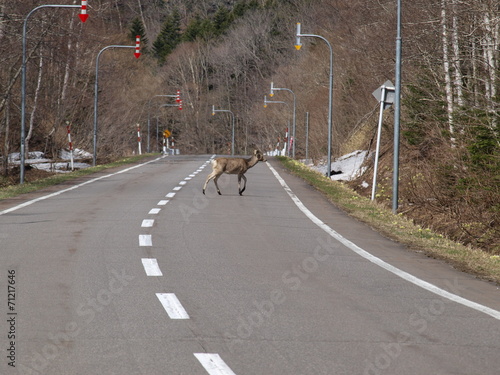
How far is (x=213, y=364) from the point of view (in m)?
5.91

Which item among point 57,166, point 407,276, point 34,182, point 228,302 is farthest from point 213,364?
point 57,166

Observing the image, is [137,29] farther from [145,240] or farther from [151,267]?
[151,267]

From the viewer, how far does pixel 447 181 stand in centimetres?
2088

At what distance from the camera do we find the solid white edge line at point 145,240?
12.4 meters

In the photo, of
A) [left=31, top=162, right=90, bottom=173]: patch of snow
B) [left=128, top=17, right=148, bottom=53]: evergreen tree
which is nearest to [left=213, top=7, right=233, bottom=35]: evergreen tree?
[left=128, top=17, right=148, bottom=53]: evergreen tree

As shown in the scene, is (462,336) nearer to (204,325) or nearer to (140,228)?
(204,325)

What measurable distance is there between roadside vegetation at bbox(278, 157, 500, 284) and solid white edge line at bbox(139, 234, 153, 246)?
393cm

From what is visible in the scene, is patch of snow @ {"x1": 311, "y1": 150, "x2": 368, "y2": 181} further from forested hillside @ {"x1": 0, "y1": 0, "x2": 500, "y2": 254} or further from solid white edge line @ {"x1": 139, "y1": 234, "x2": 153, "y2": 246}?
solid white edge line @ {"x1": 139, "y1": 234, "x2": 153, "y2": 246}

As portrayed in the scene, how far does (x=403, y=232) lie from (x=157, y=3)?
382ft

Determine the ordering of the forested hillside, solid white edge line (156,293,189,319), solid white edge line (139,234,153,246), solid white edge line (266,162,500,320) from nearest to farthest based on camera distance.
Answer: solid white edge line (156,293,189,319), solid white edge line (266,162,500,320), solid white edge line (139,234,153,246), the forested hillside

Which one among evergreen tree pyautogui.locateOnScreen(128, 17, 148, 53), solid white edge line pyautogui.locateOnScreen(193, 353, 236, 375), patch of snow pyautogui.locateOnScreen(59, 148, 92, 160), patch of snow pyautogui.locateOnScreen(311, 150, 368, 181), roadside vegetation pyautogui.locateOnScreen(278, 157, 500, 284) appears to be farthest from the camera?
evergreen tree pyautogui.locateOnScreen(128, 17, 148, 53)

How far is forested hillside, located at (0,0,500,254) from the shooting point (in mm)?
20047

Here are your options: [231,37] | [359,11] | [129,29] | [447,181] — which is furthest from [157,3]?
[447,181]

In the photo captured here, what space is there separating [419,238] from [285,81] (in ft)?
229
